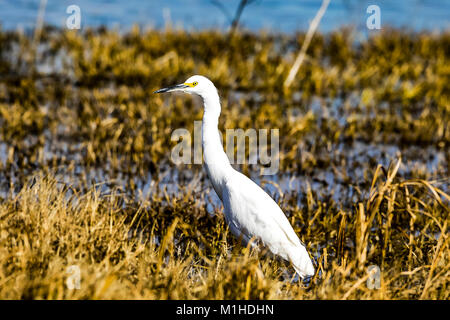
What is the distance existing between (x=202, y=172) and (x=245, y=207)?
87.2 inches

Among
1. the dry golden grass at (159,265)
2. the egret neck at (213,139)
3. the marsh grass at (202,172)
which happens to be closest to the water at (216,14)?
the marsh grass at (202,172)

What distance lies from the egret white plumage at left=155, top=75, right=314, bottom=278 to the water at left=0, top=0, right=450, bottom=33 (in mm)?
9447

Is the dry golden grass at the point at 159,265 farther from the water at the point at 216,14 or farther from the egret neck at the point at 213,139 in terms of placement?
the water at the point at 216,14

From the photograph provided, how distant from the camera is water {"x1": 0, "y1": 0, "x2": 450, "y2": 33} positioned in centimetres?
1509

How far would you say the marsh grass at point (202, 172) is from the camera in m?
3.34

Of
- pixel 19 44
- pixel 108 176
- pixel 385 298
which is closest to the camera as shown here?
pixel 385 298

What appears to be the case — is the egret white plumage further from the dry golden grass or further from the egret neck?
the dry golden grass

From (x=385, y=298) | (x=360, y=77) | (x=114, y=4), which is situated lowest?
(x=385, y=298)

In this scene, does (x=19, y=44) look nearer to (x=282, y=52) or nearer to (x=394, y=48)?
(x=282, y=52)

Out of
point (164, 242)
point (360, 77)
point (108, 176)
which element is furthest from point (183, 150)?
point (360, 77)

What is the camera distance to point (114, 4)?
63.0 ft

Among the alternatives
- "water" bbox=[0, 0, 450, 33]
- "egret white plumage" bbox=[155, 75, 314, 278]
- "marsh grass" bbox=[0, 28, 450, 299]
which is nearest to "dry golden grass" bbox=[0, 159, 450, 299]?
"marsh grass" bbox=[0, 28, 450, 299]

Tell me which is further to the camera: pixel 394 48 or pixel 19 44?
pixel 394 48
